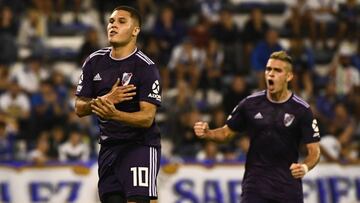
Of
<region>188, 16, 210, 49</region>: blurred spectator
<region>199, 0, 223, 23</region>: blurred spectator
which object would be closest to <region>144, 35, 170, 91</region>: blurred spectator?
<region>188, 16, 210, 49</region>: blurred spectator

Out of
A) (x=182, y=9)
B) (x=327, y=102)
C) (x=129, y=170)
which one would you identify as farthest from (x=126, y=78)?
(x=182, y=9)

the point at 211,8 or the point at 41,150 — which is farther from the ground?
the point at 211,8

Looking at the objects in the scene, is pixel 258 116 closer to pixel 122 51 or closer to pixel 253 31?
pixel 122 51

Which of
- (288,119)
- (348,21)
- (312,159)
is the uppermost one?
(348,21)

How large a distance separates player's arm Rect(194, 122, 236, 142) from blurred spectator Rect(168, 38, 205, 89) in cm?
760

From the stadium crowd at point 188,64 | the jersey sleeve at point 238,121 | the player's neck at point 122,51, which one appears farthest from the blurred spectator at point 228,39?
the player's neck at point 122,51

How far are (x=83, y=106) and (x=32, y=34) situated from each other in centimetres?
1034

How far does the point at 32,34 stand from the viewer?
17906 mm

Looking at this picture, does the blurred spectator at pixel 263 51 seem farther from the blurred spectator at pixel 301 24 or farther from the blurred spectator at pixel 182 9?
the blurred spectator at pixel 182 9

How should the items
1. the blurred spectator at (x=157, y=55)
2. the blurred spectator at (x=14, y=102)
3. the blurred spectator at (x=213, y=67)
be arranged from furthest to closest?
the blurred spectator at (x=213, y=67) < the blurred spectator at (x=157, y=55) < the blurred spectator at (x=14, y=102)

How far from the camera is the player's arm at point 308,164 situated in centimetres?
852

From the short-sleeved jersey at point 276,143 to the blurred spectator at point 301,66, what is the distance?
8.14 m

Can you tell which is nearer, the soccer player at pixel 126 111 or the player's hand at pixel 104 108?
the player's hand at pixel 104 108

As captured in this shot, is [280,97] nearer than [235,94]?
Yes
